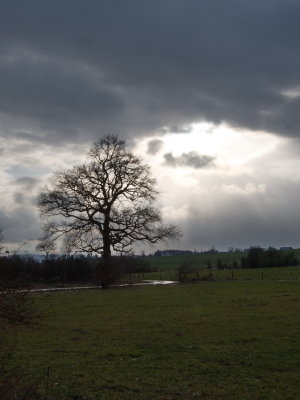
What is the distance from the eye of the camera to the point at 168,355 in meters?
13.5

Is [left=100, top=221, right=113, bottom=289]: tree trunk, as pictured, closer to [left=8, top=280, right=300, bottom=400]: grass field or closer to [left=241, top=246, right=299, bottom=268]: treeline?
[left=8, top=280, right=300, bottom=400]: grass field

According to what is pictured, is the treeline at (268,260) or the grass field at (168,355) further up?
the treeline at (268,260)

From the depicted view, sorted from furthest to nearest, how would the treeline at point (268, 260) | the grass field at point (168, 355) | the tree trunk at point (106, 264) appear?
the treeline at point (268, 260)
the tree trunk at point (106, 264)
the grass field at point (168, 355)

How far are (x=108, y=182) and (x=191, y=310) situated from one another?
88.9 ft

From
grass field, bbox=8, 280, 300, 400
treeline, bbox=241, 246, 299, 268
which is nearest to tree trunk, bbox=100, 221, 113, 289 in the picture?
grass field, bbox=8, 280, 300, 400

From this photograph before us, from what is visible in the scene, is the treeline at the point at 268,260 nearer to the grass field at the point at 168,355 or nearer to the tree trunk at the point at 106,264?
the tree trunk at the point at 106,264

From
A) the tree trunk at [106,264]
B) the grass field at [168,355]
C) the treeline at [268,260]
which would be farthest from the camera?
the treeline at [268,260]

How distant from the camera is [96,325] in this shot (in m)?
19.3

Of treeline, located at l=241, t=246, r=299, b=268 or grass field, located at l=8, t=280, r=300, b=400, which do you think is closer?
grass field, located at l=8, t=280, r=300, b=400

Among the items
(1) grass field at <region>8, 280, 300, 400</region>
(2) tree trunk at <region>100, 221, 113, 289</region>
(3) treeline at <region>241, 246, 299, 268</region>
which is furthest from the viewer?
(3) treeline at <region>241, 246, 299, 268</region>

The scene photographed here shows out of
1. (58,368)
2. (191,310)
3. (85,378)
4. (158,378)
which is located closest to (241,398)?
(158,378)

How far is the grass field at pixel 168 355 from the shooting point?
34.2 feet

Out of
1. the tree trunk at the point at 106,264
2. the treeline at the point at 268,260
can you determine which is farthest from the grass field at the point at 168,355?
the treeline at the point at 268,260

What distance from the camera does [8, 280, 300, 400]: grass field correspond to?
1042 centimetres
